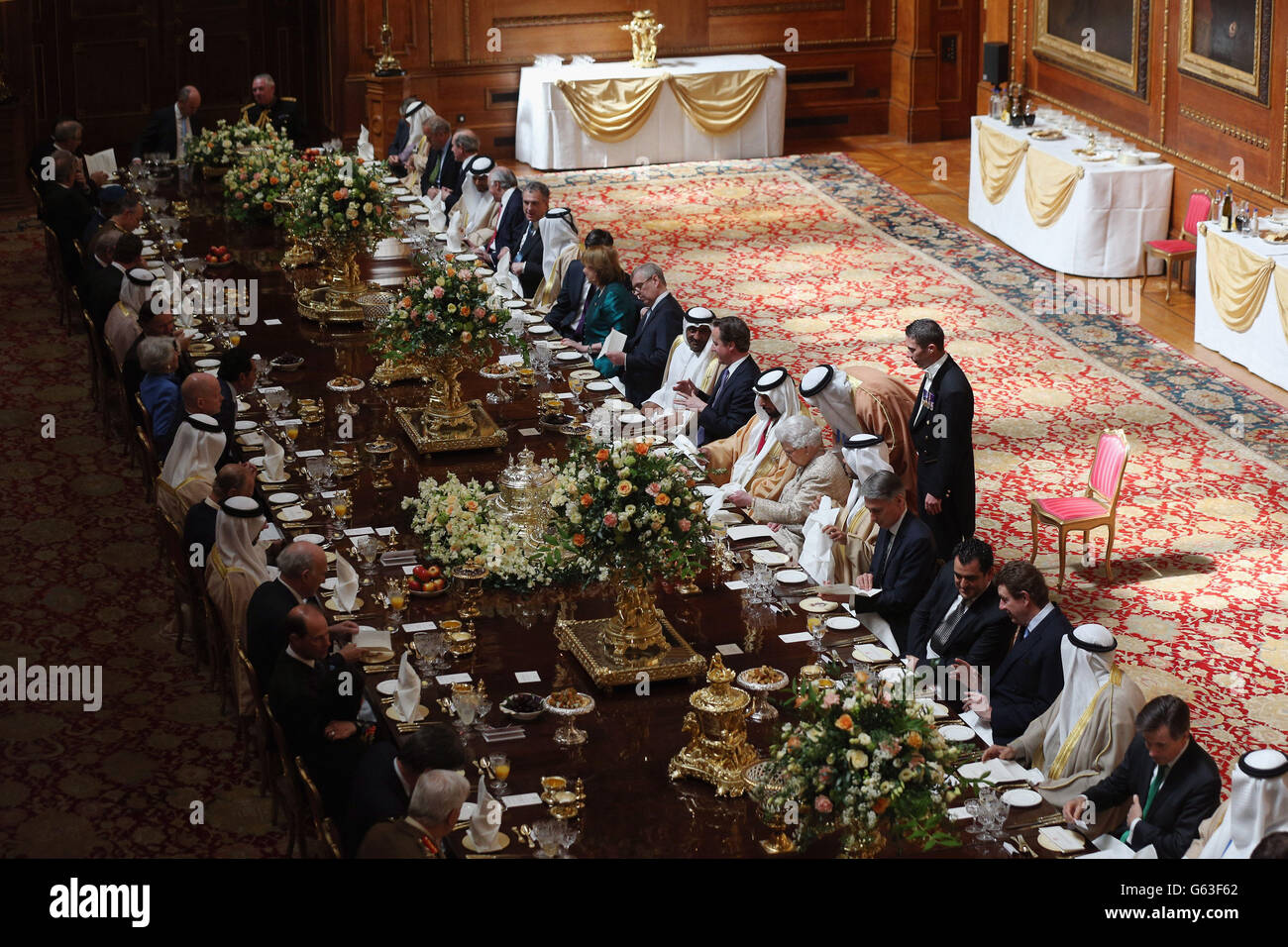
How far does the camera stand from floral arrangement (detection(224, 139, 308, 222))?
1161 centimetres

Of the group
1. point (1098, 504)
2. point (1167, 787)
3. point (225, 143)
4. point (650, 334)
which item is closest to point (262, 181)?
point (225, 143)

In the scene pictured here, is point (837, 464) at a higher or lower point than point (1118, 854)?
higher

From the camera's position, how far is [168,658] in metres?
8.12

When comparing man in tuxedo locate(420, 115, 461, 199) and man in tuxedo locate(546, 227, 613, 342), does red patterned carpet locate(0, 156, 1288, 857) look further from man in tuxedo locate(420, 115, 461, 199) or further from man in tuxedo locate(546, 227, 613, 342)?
man in tuxedo locate(420, 115, 461, 199)

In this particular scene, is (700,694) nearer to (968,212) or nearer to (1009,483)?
(1009,483)

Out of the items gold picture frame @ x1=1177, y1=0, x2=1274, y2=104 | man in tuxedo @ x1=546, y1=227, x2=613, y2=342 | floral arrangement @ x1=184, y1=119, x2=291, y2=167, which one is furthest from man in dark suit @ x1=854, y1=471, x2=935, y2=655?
floral arrangement @ x1=184, y1=119, x2=291, y2=167

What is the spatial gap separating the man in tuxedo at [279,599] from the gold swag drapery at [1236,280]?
7104 millimetres

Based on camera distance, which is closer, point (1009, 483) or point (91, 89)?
point (1009, 483)

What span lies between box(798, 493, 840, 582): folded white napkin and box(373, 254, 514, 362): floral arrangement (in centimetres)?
174

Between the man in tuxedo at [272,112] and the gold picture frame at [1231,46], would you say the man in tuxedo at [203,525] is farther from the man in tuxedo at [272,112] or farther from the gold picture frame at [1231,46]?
the gold picture frame at [1231,46]

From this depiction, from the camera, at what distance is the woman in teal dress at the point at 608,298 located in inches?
400

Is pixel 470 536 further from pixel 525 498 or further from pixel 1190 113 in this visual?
pixel 1190 113
